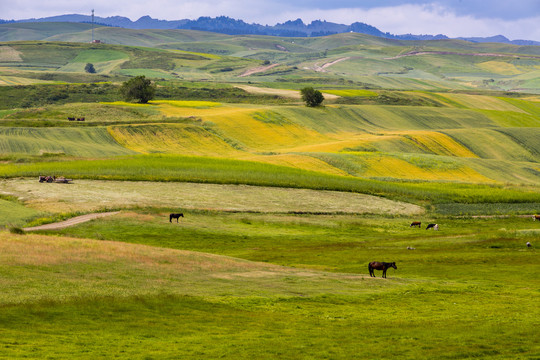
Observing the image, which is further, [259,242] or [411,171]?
[411,171]

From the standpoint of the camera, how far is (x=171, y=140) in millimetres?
132625

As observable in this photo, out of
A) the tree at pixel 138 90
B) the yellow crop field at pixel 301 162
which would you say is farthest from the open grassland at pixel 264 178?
the tree at pixel 138 90

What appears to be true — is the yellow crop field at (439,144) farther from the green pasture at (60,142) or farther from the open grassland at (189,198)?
the green pasture at (60,142)

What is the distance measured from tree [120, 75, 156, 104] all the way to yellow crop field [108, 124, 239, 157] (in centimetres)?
4094

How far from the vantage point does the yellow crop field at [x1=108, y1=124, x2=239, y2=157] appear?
416 feet

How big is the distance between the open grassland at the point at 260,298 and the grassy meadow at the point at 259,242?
5.6 inches

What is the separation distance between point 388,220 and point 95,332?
178 feet

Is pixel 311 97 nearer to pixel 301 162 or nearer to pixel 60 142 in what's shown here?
pixel 301 162

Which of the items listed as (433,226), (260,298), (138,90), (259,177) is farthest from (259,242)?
(138,90)

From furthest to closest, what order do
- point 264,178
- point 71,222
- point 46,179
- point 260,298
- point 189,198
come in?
point 264,178 → point 46,179 → point 189,198 → point 71,222 → point 260,298

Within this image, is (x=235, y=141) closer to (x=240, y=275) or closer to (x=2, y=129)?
(x=2, y=129)

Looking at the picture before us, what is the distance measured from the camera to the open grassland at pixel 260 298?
1057 inches

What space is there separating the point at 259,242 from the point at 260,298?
25.5m

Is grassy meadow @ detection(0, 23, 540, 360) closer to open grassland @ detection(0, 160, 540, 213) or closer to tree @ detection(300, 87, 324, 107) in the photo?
open grassland @ detection(0, 160, 540, 213)
